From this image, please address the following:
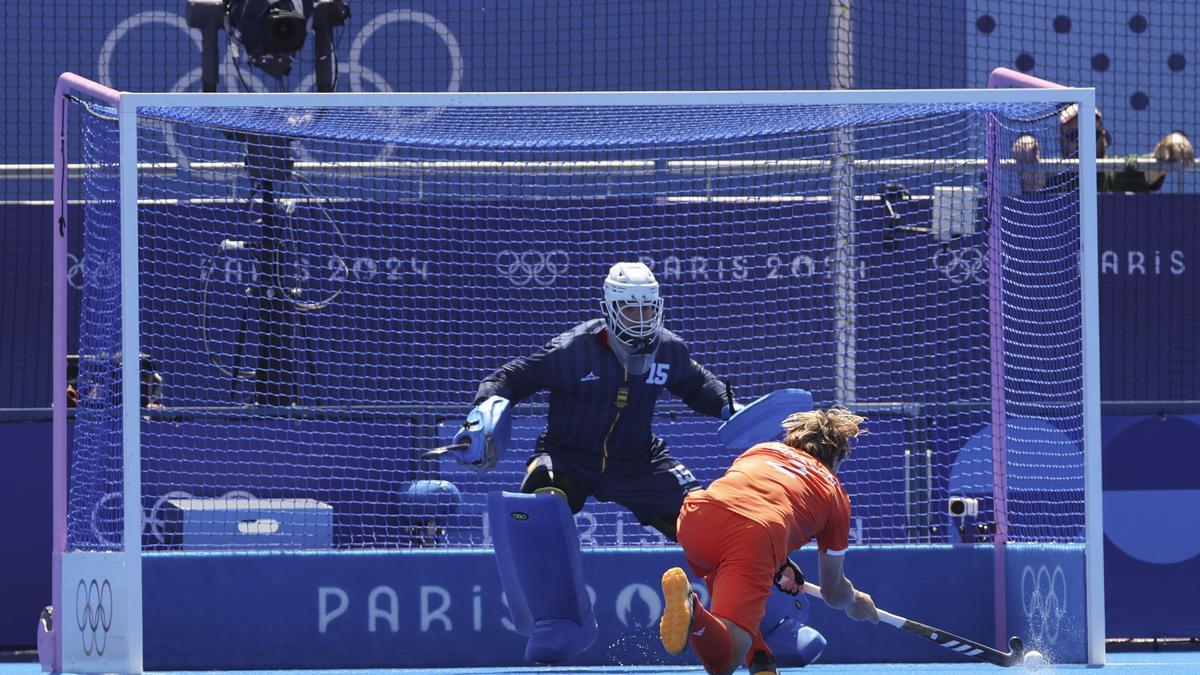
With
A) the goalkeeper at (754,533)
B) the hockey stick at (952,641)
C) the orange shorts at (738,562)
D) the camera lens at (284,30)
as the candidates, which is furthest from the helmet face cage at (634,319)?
the camera lens at (284,30)

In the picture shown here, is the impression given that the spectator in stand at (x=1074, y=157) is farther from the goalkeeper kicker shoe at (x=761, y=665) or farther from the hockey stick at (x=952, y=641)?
the goalkeeper kicker shoe at (x=761, y=665)

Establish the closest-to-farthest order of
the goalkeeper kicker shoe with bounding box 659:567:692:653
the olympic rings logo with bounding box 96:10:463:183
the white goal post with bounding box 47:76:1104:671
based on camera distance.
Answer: the goalkeeper kicker shoe with bounding box 659:567:692:653 → the white goal post with bounding box 47:76:1104:671 → the olympic rings logo with bounding box 96:10:463:183

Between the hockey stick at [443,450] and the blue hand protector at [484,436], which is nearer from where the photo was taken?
the hockey stick at [443,450]

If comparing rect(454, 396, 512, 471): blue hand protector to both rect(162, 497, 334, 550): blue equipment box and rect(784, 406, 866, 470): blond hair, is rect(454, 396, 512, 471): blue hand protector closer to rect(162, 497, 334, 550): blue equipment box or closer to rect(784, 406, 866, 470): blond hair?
rect(784, 406, 866, 470): blond hair

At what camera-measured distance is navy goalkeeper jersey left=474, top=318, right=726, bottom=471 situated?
7270 mm

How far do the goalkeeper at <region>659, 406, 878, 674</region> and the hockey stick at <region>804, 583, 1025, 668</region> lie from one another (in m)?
0.32

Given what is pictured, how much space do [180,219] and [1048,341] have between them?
14.4 feet

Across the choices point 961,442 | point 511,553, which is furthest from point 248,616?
point 961,442

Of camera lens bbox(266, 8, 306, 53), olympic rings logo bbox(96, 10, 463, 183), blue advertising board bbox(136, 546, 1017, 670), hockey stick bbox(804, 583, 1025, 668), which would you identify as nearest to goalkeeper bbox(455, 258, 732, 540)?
hockey stick bbox(804, 583, 1025, 668)

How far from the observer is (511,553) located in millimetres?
7160

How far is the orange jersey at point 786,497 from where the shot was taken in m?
5.85

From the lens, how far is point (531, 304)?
30.1 ft

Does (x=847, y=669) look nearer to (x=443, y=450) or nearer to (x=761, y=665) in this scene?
(x=761, y=665)

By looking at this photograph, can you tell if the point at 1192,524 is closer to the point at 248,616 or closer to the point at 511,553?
the point at 511,553
